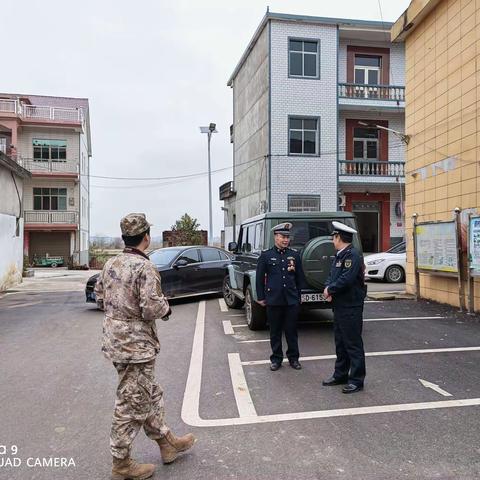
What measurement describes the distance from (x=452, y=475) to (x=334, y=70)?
19.5 m

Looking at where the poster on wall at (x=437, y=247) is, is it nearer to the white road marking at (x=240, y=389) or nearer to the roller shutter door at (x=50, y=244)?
the white road marking at (x=240, y=389)

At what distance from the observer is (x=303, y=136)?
2023 centimetres

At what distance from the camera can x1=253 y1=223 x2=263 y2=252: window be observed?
26.5 ft

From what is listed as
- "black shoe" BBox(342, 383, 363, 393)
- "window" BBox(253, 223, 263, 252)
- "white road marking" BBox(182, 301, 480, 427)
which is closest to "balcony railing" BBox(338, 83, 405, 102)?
"window" BBox(253, 223, 263, 252)

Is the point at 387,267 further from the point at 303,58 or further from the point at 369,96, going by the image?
the point at 303,58

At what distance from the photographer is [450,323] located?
27.2 feet

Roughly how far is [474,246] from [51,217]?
27.9m

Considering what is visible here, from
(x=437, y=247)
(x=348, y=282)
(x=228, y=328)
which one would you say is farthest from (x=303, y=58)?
(x=348, y=282)

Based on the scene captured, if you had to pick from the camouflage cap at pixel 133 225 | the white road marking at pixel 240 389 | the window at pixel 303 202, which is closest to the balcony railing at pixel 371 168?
the window at pixel 303 202

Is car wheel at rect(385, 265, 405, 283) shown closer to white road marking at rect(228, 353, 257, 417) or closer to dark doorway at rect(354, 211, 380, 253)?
dark doorway at rect(354, 211, 380, 253)

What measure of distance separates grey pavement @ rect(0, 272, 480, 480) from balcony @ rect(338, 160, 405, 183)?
1307 cm

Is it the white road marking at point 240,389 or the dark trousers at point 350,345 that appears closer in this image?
the white road marking at point 240,389

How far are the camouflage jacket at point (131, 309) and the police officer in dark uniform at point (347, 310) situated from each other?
225 centimetres

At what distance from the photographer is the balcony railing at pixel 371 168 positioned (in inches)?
807
